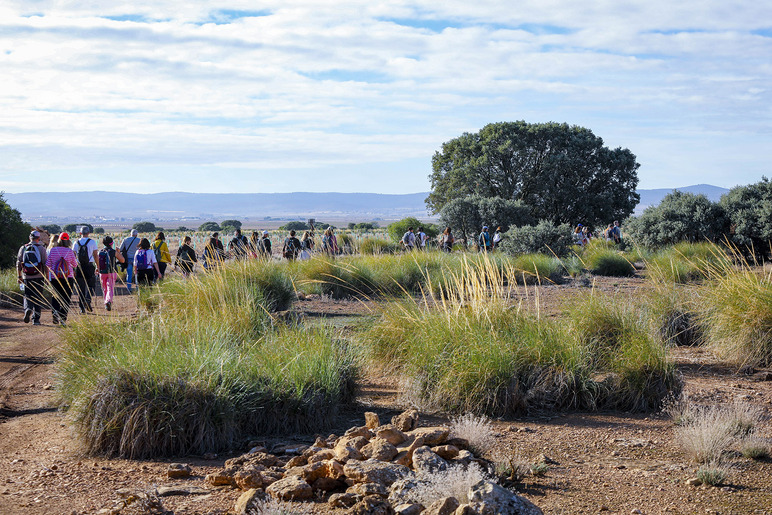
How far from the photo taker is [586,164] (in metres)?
38.6

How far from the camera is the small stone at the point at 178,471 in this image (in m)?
4.78

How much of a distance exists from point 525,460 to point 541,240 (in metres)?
17.7

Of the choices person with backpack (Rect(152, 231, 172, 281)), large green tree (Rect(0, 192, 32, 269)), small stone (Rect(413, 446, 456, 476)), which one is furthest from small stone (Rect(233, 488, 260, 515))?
large green tree (Rect(0, 192, 32, 269))

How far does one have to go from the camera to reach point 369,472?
4.25m

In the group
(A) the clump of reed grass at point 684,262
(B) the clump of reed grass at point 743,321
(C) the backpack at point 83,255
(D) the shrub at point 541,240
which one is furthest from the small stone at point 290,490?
(D) the shrub at point 541,240

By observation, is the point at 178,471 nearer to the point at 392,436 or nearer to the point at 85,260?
the point at 392,436

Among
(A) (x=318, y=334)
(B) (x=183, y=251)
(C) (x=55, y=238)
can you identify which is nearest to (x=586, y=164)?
(B) (x=183, y=251)

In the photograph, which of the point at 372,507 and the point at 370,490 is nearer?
the point at 372,507

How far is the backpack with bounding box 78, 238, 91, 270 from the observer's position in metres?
12.3

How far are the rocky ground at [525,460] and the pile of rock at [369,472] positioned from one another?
8 centimetres

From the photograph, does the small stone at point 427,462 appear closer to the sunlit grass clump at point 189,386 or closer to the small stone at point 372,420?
the small stone at point 372,420

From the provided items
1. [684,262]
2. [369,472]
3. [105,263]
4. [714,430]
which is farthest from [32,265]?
[684,262]

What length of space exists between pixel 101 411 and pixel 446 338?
Answer: 3.12 meters

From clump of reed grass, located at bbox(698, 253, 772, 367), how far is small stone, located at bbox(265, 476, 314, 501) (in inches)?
229
